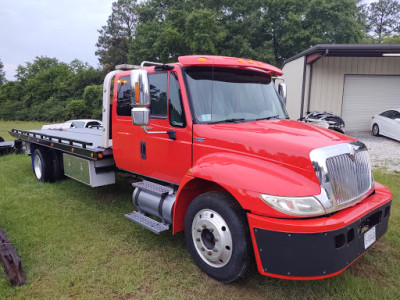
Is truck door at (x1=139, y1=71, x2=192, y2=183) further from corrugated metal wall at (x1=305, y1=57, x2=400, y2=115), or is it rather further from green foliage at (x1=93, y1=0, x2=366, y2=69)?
green foliage at (x1=93, y1=0, x2=366, y2=69)

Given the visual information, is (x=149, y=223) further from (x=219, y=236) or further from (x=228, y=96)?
(x=228, y=96)

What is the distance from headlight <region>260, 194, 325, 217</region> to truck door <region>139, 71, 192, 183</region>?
4.49 feet

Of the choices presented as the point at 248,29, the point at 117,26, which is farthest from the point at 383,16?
the point at 117,26

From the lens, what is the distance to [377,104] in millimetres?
15656

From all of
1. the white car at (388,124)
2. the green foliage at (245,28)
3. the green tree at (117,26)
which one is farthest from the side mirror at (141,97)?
the green tree at (117,26)

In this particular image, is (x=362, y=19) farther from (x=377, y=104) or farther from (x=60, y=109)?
(x=60, y=109)

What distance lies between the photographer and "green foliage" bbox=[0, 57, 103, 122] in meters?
44.0

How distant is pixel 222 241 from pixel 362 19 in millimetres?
43637

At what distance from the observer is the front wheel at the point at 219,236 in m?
2.98

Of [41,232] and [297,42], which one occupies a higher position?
[297,42]

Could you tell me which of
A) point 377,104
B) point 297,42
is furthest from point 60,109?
point 377,104

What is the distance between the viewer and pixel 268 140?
10.1ft

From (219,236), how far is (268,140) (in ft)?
3.47

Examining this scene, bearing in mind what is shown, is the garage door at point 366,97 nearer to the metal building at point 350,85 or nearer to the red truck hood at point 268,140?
the metal building at point 350,85
